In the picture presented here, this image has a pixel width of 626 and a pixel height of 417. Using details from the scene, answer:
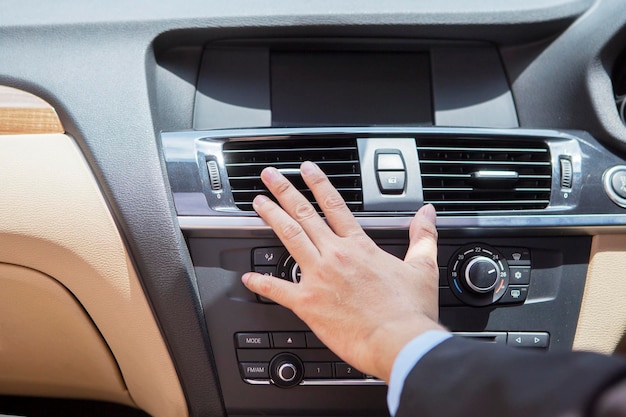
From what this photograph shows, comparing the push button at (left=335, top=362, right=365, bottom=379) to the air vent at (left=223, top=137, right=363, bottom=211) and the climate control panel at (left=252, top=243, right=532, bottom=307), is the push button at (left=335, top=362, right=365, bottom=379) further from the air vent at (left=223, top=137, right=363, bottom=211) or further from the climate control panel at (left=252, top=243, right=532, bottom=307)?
the air vent at (left=223, top=137, right=363, bottom=211)

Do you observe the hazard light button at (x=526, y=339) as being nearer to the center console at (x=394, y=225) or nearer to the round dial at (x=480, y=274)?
the center console at (x=394, y=225)

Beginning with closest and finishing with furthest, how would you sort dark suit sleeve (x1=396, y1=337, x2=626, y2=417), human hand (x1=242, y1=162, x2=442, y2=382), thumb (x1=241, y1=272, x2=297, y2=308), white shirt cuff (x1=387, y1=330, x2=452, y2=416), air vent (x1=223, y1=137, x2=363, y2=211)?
dark suit sleeve (x1=396, y1=337, x2=626, y2=417) → white shirt cuff (x1=387, y1=330, x2=452, y2=416) → human hand (x1=242, y1=162, x2=442, y2=382) → thumb (x1=241, y1=272, x2=297, y2=308) → air vent (x1=223, y1=137, x2=363, y2=211)

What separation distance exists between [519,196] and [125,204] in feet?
2.30

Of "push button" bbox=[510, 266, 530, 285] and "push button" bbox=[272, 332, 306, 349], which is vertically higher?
"push button" bbox=[510, 266, 530, 285]

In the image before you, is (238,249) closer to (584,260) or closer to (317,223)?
(317,223)

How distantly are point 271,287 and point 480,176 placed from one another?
1.40ft

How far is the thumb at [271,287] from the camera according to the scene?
0.98m

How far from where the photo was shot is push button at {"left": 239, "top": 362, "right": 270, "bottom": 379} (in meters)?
1.12

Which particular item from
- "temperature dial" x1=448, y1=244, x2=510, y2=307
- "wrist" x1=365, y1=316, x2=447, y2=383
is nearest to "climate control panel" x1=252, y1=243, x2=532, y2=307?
"temperature dial" x1=448, y1=244, x2=510, y2=307

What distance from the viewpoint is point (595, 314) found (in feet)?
3.82

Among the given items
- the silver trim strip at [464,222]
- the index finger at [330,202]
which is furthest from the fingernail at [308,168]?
the silver trim strip at [464,222]

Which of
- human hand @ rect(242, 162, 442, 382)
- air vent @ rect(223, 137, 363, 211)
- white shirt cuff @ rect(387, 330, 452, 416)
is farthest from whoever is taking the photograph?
air vent @ rect(223, 137, 363, 211)

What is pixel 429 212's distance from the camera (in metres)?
1.07

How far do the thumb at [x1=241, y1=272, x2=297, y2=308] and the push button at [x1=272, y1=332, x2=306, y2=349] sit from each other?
4.6 inches
